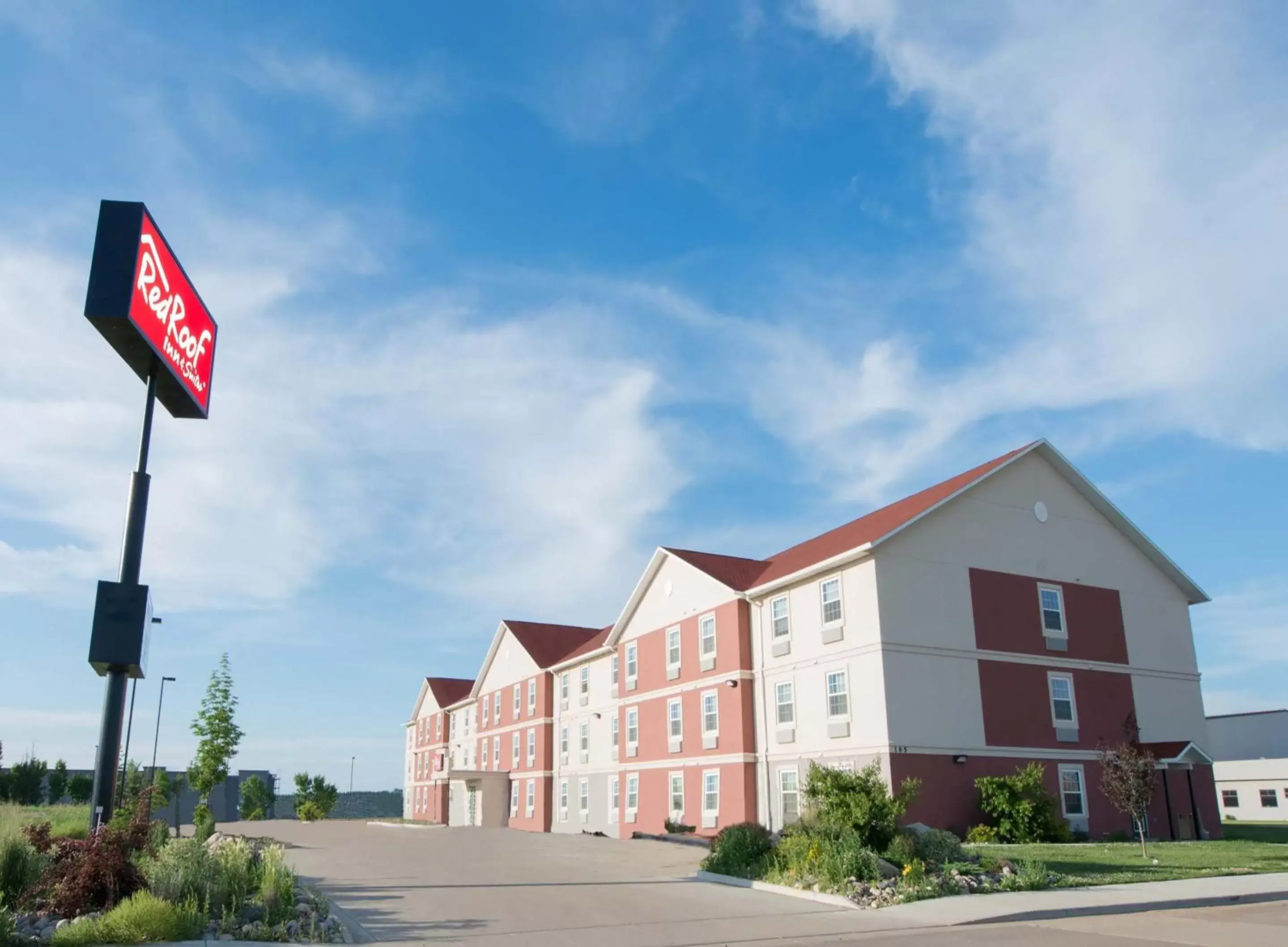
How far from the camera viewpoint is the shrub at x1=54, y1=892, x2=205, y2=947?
10.5 m

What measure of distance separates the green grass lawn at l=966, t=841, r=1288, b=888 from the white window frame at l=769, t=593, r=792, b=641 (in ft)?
29.0

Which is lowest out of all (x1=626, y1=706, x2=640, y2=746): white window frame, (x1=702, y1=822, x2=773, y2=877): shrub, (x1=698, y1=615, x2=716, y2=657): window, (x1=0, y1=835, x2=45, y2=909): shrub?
(x1=702, y1=822, x2=773, y2=877): shrub

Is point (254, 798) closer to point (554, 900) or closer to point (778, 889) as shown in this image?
point (554, 900)

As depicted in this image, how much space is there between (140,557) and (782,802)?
72.5ft

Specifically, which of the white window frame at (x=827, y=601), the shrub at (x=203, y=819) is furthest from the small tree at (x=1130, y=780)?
the shrub at (x=203, y=819)

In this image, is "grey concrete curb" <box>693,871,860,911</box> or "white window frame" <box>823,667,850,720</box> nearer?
"grey concrete curb" <box>693,871,860,911</box>

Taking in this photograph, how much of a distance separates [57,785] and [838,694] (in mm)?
53054

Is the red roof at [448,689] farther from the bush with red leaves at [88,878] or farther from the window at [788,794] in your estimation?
the bush with red leaves at [88,878]

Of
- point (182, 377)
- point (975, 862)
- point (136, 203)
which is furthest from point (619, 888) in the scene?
point (136, 203)

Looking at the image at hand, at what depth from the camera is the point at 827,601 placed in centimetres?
3027

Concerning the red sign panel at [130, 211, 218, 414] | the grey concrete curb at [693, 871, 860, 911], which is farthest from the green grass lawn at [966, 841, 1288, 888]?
the red sign panel at [130, 211, 218, 414]

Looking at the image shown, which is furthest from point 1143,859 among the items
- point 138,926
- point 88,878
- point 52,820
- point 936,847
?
point 52,820

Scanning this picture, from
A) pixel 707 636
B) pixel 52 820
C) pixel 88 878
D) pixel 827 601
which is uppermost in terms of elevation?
pixel 827 601

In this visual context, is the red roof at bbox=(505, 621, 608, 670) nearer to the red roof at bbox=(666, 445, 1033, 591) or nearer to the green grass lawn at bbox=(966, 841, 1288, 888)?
the red roof at bbox=(666, 445, 1033, 591)
